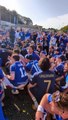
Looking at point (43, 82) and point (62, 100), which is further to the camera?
point (43, 82)

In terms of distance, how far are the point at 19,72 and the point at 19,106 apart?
891 millimetres

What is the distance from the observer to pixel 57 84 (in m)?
6.73

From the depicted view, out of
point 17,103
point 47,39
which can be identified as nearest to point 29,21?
point 47,39

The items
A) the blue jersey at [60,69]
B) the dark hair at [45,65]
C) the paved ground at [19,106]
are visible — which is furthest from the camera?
the blue jersey at [60,69]

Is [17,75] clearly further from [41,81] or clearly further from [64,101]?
[64,101]

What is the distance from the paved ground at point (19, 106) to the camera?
5.76 m

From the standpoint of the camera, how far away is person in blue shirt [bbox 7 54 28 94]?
6.53 meters

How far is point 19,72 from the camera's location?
661 cm

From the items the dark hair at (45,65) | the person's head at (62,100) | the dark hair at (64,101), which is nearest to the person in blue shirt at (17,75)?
the dark hair at (45,65)

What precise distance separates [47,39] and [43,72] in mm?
15260

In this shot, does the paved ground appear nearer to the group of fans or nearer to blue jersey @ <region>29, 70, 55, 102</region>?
the group of fans

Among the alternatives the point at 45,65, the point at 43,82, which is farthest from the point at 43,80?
the point at 45,65

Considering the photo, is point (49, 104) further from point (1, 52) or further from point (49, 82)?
point (1, 52)

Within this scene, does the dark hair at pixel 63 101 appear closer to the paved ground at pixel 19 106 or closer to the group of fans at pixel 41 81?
the group of fans at pixel 41 81
